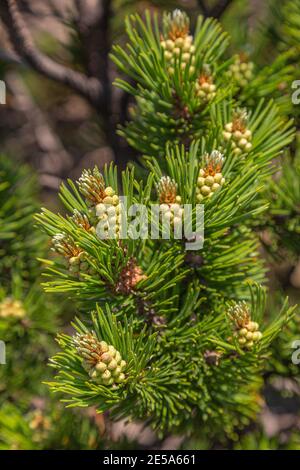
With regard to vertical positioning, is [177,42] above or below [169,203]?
above

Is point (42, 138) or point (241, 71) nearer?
point (241, 71)

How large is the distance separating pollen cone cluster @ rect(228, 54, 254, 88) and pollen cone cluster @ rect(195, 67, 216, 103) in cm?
7

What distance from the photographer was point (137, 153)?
0.80m

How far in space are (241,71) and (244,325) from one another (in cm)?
28

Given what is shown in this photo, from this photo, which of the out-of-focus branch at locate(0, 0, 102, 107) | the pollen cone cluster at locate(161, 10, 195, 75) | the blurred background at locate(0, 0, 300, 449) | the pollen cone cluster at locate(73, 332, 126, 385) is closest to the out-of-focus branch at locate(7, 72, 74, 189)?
the blurred background at locate(0, 0, 300, 449)

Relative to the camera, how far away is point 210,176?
0.44 m

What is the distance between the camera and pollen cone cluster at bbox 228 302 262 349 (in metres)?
0.45

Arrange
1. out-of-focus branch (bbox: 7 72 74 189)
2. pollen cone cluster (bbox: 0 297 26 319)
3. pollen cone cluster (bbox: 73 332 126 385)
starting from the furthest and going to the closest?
out-of-focus branch (bbox: 7 72 74 189)
pollen cone cluster (bbox: 0 297 26 319)
pollen cone cluster (bbox: 73 332 126 385)

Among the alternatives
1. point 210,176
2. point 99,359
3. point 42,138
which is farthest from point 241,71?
point 42,138

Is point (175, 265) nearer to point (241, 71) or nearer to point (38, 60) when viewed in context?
point (241, 71)

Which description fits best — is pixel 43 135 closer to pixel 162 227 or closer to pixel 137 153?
pixel 137 153

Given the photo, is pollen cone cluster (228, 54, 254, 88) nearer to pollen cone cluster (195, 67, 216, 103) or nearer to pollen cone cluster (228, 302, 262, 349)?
pollen cone cluster (195, 67, 216, 103)

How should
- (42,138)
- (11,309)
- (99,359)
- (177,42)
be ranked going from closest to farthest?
(99,359), (177,42), (11,309), (42,138)
